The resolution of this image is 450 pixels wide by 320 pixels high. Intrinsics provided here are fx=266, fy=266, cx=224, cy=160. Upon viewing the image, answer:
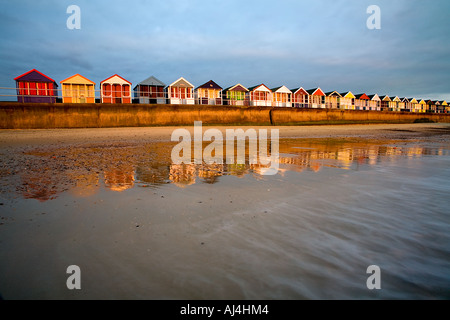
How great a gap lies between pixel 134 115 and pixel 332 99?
37.5 metres

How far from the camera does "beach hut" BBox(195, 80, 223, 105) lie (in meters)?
32.1

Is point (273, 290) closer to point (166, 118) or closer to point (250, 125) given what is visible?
point (166, 118)

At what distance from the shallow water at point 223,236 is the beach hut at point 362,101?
51.5 metres

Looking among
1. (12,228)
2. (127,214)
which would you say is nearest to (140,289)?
(127,214)

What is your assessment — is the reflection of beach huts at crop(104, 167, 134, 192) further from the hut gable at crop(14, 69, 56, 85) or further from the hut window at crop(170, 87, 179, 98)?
the hut window at crop(170, 87, 179, 98)

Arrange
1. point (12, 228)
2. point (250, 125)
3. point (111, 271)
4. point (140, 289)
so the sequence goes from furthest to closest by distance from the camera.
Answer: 1. point (250, 125)
2. point (12, 228)
3. point (111, 271)
4. point (140, 289)

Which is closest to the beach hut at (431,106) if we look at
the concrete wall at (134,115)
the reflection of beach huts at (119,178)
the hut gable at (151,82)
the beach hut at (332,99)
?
the beach hut at (332,99)

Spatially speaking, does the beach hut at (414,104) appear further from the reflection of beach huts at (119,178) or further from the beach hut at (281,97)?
the reflection of beach huts at (119,178)

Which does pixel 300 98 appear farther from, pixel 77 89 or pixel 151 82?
pixel 77 89

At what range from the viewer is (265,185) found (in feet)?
14.9

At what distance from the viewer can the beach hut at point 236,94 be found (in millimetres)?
34531

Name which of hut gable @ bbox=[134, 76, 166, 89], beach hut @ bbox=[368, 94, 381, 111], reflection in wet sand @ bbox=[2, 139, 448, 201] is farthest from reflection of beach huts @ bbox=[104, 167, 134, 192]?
beach hut @ bbox=[368, 94, 381, 111]
